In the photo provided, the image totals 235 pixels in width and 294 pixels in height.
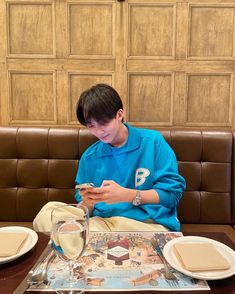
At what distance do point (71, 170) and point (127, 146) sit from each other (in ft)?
1.93

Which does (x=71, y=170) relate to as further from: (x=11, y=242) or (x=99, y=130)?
(x=11, y=242)

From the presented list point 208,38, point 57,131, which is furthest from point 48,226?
point 208,38

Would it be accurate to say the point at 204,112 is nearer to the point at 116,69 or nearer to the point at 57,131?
the point at 116,69

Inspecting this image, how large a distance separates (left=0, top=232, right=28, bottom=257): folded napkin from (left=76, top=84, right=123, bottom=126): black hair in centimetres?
53

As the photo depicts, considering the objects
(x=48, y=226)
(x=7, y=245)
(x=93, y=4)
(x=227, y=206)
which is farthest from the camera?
(x=93, y=4)

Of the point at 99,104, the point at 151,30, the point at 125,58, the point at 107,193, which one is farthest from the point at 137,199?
the point at 151,30

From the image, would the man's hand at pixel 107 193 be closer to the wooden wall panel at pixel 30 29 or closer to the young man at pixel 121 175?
the young man at pixel 121 175

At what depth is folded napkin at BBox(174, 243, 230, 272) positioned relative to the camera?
30.1 inches

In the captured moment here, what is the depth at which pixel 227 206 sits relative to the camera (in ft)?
6.07

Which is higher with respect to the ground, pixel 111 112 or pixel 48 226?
pixel 111 112

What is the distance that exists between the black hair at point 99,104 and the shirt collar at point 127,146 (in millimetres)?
174

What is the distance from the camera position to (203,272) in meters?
0.75

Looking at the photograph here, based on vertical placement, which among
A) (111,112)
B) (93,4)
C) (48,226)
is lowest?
(48,226)

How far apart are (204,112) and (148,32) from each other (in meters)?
0.67
